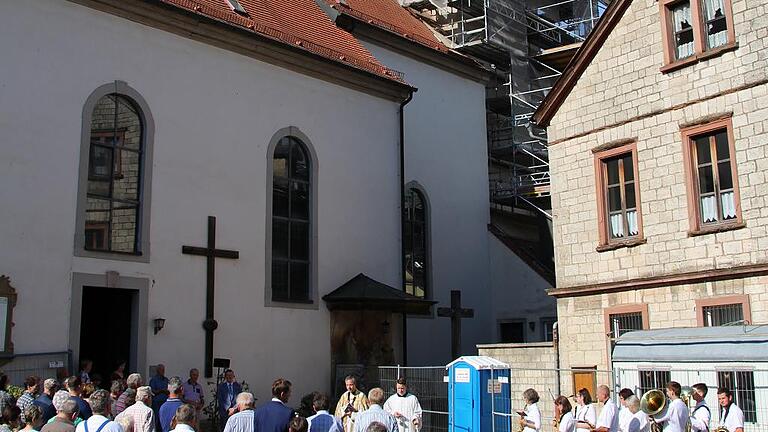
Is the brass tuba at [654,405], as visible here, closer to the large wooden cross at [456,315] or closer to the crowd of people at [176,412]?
the crowd of people at [176,412]

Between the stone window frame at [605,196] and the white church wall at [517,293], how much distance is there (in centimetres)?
841

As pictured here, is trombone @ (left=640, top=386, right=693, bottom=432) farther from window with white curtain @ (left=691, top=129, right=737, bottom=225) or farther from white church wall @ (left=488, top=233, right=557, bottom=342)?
white church wall @ (left=488, top=233, right=557, bottom=342)

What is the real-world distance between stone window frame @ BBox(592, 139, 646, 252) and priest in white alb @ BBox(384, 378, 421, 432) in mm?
6241

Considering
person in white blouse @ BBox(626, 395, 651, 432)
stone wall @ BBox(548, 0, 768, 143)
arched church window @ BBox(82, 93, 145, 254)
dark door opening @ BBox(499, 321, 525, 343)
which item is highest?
A: stone wall @ BBox(548, 0, 768, 143)

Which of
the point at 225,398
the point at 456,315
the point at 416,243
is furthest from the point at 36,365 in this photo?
the point at 416,243

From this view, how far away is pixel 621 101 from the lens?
1706cm

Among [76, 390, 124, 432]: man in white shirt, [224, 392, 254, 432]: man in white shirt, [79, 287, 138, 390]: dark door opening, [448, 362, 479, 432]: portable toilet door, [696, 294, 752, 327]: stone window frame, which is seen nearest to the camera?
[76, 390, 124, 432]: man in white shirt

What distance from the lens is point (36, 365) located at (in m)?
15.0

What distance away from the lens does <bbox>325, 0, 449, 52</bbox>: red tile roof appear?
25.8 metres

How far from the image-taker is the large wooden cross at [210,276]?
1770 centimetres

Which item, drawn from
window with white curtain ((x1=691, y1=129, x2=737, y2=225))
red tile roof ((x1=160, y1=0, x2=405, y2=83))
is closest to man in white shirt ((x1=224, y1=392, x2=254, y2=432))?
window with white curtain ((x1=691, y1=129, x2=737, y2=225))

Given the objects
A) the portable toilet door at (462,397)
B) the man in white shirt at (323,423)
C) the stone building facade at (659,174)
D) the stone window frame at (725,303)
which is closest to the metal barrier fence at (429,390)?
the portable toilet door at (462,397)

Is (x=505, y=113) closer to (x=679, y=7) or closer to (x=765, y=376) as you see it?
(x=679, y=7)

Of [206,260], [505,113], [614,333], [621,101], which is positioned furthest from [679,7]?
[505,113]
